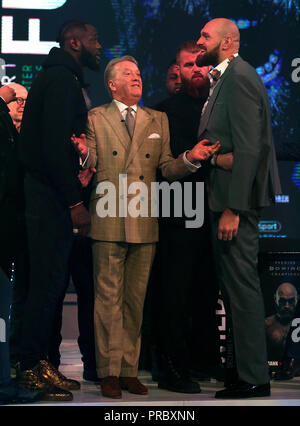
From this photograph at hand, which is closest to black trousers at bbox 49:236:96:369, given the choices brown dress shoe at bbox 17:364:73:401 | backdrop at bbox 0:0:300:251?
brown dress shoe at bbox 17:364:73:401

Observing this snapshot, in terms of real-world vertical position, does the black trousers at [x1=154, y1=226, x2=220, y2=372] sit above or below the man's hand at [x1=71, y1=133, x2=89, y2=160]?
below

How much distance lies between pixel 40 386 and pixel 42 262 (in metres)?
0.54

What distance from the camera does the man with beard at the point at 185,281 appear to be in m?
3.61

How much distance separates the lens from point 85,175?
3539 millimetres

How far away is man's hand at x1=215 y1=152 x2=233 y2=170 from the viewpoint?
134 inches

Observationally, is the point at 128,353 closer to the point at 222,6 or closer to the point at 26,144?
the point at 26,144

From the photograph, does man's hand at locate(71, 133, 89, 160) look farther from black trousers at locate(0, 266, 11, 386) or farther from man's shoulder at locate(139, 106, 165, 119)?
black trousers at locate(0, 266, 11, 386)

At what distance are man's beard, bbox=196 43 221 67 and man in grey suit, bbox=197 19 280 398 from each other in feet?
0.34

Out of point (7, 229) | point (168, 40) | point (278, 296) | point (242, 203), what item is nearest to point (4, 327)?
point (7, 229)

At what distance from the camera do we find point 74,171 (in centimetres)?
347

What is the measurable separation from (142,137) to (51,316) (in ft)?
3.07

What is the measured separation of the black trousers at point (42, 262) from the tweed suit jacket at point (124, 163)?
21cm

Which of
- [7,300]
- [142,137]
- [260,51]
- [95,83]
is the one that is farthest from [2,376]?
[260,51]

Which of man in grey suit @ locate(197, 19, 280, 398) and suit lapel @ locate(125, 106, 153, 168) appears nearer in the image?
man in grey suit @ locate(197, 19, 280, 398)
